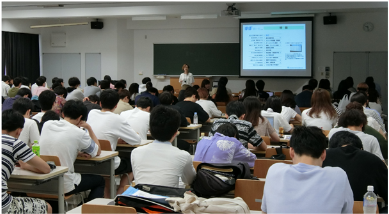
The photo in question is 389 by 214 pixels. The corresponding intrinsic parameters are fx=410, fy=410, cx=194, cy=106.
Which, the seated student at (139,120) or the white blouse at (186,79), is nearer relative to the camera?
the seated student at (139,120)

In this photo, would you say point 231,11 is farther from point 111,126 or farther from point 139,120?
point 111,126

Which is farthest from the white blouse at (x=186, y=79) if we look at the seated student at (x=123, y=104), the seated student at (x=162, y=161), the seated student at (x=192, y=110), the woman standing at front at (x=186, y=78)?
the seated student at (x=162, y=161)

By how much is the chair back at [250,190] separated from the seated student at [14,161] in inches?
59.9

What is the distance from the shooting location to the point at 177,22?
1373cm

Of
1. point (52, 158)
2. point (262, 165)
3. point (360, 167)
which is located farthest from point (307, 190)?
point (52, 158)

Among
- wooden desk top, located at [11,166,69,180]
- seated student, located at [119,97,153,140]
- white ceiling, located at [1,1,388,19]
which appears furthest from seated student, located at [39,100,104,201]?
white ceiling, located at [1,1,388,19]

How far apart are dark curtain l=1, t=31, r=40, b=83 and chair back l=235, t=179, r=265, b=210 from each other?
11.6 m

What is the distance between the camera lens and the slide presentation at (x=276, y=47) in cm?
1216

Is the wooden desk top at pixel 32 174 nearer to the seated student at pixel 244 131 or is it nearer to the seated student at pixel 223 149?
the seated student at pixel 223 149

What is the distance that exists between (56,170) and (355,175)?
7.60 ft

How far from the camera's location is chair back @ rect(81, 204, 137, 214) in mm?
2204

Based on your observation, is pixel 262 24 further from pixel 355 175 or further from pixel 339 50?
pixel 355 175

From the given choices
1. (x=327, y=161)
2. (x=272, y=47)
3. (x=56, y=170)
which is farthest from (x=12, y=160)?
(x=272, y=47)

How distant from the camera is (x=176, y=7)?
1088 centimetres
